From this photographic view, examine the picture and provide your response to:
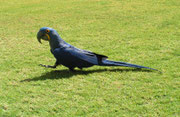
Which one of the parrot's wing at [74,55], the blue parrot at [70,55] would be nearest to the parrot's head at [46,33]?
the blue parrot at [70,55]

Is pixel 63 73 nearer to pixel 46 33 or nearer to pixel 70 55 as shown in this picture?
pixel 70 55

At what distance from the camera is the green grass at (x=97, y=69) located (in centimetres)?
295

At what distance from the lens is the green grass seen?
116 inches

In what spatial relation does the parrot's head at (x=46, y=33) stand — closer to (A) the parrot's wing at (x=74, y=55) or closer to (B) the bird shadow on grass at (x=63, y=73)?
(A) the parrot's wing at (x=74, y=55)

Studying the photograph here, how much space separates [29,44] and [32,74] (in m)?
1.70

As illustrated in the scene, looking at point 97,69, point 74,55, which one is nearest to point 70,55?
point 74,55

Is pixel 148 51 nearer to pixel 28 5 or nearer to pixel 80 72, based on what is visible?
pixel 80 72

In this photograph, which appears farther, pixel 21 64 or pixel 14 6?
pixel 14 6

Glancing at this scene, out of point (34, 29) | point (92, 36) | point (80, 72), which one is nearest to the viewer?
point (80, 72)

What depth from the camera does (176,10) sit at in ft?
26.1

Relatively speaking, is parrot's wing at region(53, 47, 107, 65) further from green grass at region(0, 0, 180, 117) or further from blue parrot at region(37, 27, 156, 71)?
green grass at region(0, 0, 180, 117)

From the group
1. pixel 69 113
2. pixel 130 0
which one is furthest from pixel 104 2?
pixel 69 113

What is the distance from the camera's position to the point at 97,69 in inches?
154

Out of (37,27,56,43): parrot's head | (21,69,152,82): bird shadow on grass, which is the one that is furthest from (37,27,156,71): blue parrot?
(21,69,152,82): bird shadow on grass
